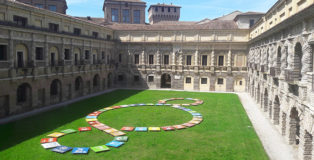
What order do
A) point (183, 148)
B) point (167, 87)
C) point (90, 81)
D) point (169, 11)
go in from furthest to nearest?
point (169, 11) < point (167, 87) < point (90, 81) < point (183, 148)

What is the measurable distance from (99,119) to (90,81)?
58.6ft

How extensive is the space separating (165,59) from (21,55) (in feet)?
91.9

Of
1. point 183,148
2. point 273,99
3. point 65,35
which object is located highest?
point 65,35

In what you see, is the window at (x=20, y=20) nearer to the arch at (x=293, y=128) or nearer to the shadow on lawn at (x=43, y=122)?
the shadow on lawn at (x=43, y=122)

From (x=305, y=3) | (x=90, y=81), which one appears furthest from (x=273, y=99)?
(x=90, y=81)

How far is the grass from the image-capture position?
55.9ft

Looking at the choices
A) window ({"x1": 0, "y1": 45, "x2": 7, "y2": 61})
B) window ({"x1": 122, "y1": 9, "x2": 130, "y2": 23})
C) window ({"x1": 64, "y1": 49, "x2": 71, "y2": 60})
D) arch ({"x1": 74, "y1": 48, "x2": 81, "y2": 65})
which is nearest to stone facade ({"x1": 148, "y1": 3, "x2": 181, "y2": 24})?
window ({"x1": 122, "y1": 9, "x2": 130, "y2": 23})

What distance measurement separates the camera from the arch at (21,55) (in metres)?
27.9

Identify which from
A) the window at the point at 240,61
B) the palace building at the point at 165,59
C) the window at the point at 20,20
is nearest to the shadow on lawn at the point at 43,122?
the palace building at the point at 165,59

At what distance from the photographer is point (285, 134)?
2103 cm

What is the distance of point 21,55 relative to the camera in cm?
2844

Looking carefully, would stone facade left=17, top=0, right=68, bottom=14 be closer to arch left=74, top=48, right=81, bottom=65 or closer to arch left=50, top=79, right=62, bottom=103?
arch left=74, top=48, right=81, bottom=65

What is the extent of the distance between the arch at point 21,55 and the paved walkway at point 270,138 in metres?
24.6

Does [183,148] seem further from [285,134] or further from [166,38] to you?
[166,38]
